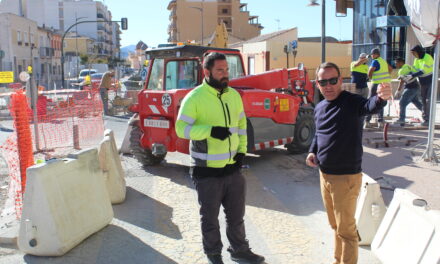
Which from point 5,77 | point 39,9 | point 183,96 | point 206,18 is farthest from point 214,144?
point 39,9

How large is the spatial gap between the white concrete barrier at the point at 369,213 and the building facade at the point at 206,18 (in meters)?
81.4

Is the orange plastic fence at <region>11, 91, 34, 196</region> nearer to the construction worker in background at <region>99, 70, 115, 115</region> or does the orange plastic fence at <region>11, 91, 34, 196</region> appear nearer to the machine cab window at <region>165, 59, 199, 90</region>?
the machine cab window at <region>165, 59, 199, 90</region>

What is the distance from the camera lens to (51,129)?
1271cm

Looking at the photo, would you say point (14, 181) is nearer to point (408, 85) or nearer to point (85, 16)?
point (408, 85)

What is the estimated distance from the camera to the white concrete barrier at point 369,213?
Result: 4.39m

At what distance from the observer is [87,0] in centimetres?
11538

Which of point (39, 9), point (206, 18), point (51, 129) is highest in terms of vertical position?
point (39, 9)

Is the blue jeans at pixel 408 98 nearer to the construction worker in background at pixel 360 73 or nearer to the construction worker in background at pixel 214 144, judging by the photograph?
the construction worker in background at pixel 360 73

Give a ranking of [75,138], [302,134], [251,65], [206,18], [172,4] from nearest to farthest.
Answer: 1. [302,134]
2. [75,138]
3. [251,65]
4. [206,18]
5. [172,4]

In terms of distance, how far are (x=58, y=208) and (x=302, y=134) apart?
5602 millimetres

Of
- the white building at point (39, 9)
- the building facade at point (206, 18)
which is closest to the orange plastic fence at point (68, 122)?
the building facade at point (206, 18)

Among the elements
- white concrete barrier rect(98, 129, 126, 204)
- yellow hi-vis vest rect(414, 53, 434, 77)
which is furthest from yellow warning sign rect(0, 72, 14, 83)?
yellow hi-vis vest rect(414, 53, 434, 77)

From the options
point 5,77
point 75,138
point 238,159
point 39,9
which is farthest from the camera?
point 39,9

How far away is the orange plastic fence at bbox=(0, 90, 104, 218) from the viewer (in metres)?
6.26
